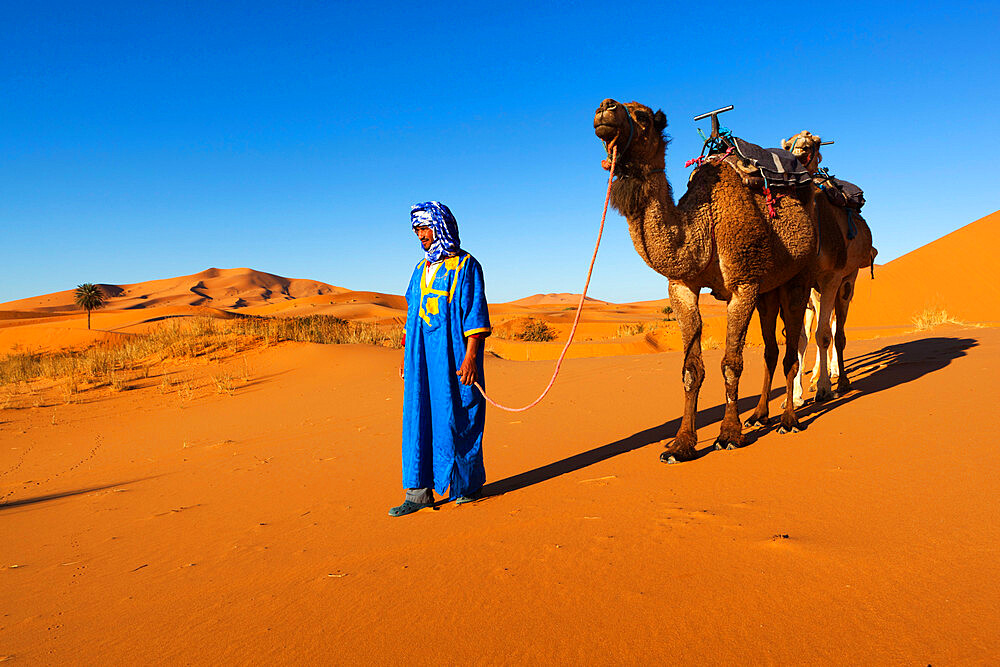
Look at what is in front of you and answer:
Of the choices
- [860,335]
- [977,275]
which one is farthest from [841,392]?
[977,275]

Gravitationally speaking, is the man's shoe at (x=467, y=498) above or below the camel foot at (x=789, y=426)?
below

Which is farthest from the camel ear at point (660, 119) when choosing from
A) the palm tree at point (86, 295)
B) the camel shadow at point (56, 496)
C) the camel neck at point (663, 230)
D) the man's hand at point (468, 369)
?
the palm tree at point (86, 295)

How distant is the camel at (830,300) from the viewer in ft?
17.7

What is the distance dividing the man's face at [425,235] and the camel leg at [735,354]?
2454 mm

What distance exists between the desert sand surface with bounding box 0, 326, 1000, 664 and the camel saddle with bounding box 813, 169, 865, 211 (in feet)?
6.95

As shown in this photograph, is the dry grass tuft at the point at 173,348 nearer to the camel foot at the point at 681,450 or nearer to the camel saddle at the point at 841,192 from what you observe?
the camel foot at the point at 681,450

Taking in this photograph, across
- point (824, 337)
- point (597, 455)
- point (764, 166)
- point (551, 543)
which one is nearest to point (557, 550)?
→ point (551, 543)

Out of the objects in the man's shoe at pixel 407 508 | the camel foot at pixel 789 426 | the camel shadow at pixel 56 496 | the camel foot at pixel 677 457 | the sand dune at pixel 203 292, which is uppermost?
the sand dune at pixel 203 292

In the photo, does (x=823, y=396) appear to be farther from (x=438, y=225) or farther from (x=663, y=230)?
(x=438, y=225)

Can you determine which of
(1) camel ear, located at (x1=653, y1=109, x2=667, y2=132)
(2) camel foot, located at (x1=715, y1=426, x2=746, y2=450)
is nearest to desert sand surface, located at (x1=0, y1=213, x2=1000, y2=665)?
(2) camel foot, located at (x1=715, y1=426, x2=746, y2=450)

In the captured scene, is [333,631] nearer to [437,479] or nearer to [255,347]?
[437,479]

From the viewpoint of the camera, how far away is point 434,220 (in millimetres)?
4211

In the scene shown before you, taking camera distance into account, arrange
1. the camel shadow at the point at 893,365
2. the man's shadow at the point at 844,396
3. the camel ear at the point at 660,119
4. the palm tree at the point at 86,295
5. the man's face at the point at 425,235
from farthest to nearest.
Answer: the palm tree at the point at 86,295 → the camel shadow at the point at 893,365 → the man's shadow at the point at 844,396 → the camel ear at the point at 660,119 → the man's face at the point at 425,235

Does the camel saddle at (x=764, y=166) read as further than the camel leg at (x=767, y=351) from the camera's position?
No
